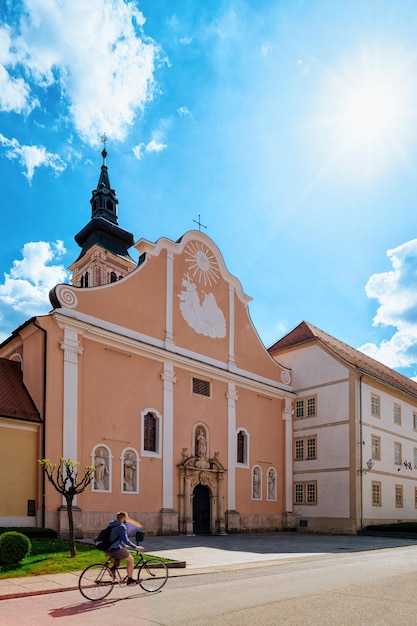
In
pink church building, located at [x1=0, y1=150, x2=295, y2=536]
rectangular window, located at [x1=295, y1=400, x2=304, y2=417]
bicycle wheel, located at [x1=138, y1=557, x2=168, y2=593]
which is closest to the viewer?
bicycle wheel, located at [x1=138, y1=557, x2=168, y2=593]

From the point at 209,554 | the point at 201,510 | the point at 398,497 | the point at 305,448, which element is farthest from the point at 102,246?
the point at 209,554

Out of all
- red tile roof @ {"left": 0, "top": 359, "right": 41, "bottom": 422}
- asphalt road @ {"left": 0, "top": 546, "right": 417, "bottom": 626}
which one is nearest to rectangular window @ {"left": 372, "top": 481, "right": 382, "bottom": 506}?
asphalt road @ {"left": 0, "top": 546, "right": 417, "bottom": 626}

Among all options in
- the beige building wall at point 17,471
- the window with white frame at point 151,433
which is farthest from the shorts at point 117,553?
the window with white frame at point 151,433

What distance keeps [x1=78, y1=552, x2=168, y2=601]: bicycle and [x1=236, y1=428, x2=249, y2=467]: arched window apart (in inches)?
817

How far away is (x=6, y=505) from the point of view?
67.9ft

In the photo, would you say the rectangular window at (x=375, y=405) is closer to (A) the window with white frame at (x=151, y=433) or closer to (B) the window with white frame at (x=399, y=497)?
(B) the window with white frame at (x=399, y=497)

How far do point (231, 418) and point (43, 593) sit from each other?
2077 cm

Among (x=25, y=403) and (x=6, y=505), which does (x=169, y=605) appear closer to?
(x=6, y=505)

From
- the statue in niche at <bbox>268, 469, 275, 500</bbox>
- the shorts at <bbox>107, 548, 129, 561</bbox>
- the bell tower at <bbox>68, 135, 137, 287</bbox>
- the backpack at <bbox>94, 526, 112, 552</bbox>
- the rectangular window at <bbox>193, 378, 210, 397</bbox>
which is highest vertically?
the bell tower at <bbox>68, 135, 137, 287</bbox>

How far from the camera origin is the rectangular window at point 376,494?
3366 cm

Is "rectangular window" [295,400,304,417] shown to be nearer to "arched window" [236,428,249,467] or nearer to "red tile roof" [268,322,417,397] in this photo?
"red tile roof" [268,322,417,397]

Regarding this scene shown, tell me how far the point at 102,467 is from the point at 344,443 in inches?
617

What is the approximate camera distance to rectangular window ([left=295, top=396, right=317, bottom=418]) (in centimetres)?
3584

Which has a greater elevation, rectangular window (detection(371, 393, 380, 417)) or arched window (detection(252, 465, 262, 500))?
rectangular window (detection(371, 393, 380, 417))
